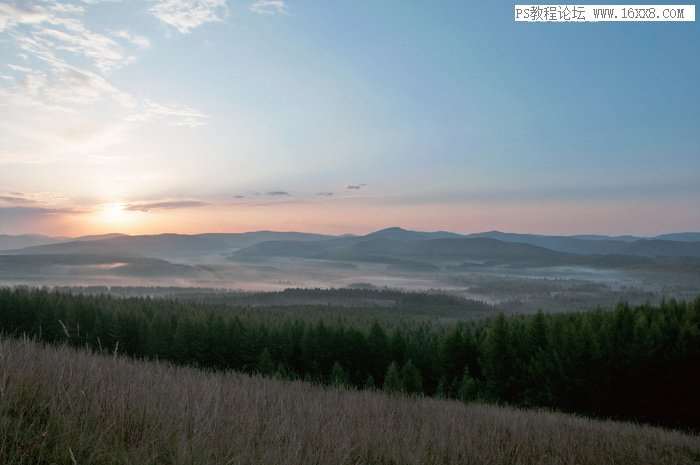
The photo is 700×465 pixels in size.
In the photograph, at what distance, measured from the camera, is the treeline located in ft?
151

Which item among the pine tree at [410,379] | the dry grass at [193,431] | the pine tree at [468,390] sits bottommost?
the pine tree at [468,390]

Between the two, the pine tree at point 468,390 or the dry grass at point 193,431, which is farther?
the pine tree at point 468,390

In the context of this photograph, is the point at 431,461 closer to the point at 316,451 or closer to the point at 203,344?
the point at 316,451

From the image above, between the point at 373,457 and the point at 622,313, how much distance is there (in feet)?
162

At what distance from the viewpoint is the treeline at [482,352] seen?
45875mm

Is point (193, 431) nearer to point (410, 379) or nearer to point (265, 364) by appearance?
point (410, 379)

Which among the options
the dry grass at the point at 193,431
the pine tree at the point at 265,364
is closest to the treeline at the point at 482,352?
the pine tree at the point at 265,364

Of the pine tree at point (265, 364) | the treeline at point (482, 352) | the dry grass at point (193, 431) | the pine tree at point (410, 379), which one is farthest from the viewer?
the pine tree at point (265, 364)

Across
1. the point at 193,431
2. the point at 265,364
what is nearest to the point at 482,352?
the point at 265,364

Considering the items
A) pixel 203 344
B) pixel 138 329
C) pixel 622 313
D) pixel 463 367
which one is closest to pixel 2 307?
pixel 138 329

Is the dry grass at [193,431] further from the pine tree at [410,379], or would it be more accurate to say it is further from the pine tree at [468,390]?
the pine tree at [468,390]

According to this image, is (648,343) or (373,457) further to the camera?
(648,343)

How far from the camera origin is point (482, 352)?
5509 centimetres

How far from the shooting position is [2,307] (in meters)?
67.9
